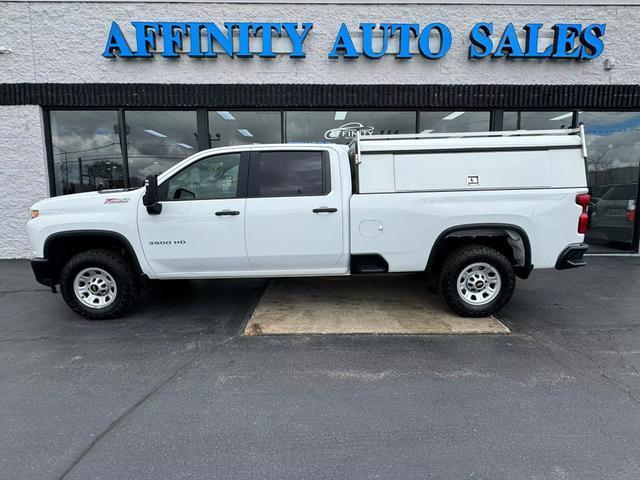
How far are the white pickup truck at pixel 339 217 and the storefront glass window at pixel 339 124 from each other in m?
3.82

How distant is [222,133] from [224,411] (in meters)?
6.62

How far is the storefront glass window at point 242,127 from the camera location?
795cm

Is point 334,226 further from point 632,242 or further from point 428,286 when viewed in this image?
point 632,242

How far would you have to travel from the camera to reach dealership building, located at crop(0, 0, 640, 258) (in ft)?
24.2

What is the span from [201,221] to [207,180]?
508mm

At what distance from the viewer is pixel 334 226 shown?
14.0 feet

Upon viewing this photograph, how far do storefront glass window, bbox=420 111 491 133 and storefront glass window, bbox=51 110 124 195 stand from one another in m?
6.69

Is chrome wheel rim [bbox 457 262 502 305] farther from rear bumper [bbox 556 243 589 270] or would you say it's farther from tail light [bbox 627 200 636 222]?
tail light [bbox 627 200 636 222]

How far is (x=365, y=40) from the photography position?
292 inches

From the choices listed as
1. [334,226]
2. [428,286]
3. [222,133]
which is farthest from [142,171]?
[428,286]

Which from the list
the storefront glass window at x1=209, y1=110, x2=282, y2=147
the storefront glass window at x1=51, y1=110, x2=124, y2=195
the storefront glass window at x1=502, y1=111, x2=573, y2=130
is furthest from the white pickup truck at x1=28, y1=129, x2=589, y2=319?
the storefront glass window at x1=502, y1=111, x2=573, y2=130

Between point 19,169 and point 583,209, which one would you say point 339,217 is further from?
point 19,169

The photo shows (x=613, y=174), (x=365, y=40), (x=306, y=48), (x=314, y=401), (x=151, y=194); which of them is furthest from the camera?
(x=613, y=174)

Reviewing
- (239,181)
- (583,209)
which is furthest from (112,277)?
(583,209)
